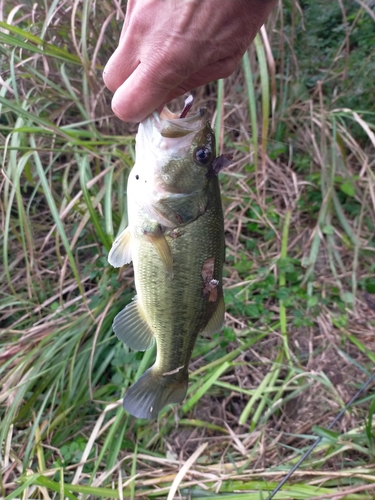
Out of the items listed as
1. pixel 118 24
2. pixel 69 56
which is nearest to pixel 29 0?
pixel 118 24

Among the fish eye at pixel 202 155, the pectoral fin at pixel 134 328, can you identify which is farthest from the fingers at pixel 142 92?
the pectoral fin at pixel 134 328

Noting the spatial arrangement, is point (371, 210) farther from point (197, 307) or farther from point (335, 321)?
point (197, 307)

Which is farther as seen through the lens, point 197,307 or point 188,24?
point 197,307

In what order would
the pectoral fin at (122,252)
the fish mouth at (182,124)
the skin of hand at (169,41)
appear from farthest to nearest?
the pectoral fin at (122,252) → the fish mouth at (182,124) → the skin of hand at (169,41)

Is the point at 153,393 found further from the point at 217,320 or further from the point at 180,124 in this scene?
the point at 180,124

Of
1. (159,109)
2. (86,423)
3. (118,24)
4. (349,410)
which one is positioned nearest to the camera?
(159,109)

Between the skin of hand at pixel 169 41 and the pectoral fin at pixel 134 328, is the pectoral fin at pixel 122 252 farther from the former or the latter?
the skin of hand at pixel 169 41

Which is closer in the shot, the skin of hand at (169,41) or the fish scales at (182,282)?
the skin of hand at (169,41)
